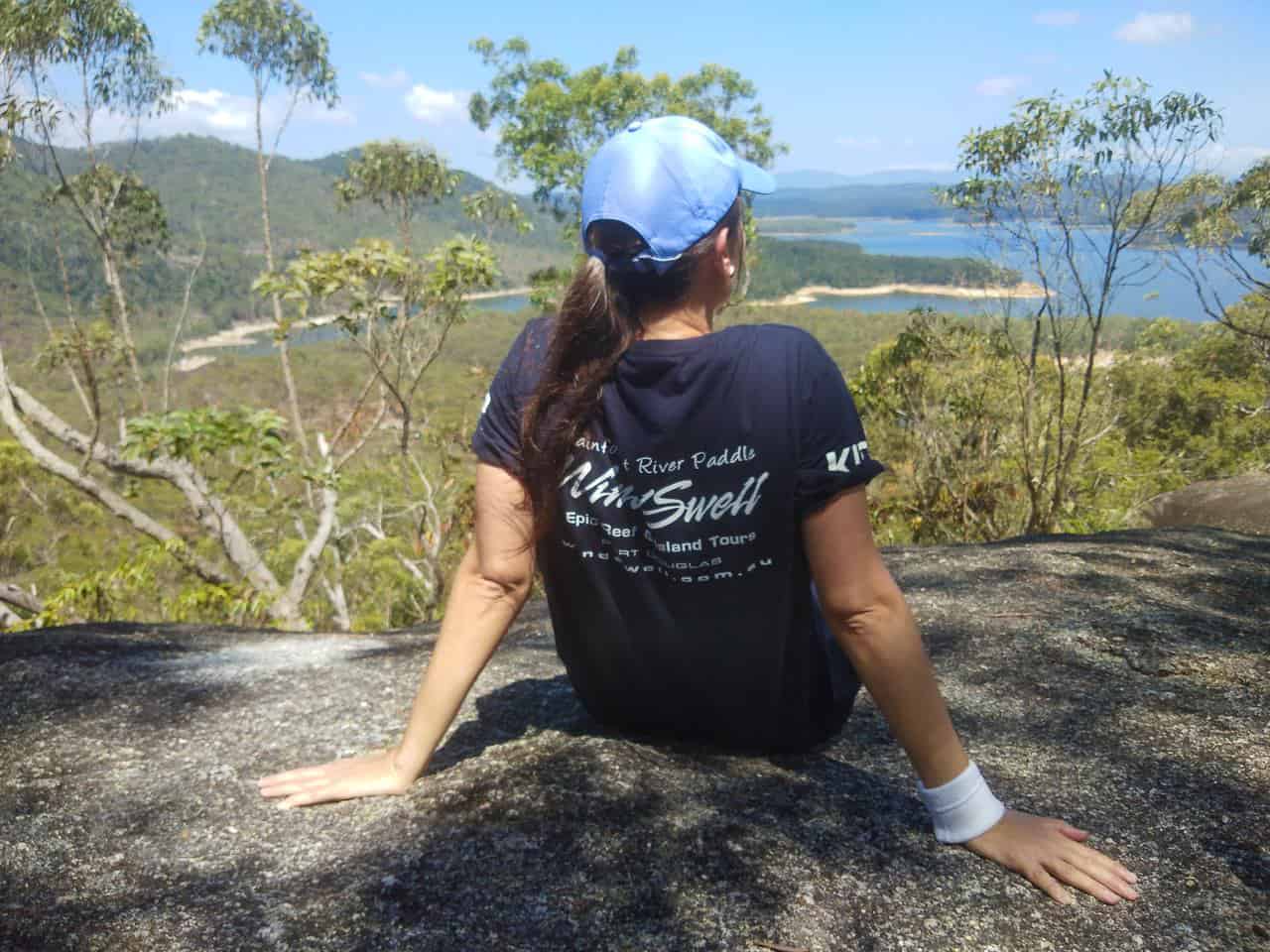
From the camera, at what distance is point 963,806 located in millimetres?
1420

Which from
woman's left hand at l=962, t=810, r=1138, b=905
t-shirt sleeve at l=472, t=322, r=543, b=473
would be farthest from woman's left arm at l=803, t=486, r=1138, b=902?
t-shirt sleeve at l=472, t=322, r=543, b=473

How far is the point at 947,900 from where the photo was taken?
4.42ft

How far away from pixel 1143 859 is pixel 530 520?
118 cm

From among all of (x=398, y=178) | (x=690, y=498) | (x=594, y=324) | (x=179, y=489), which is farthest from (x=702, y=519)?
(x=398, y=178)

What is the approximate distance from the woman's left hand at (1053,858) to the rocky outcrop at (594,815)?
0.09 feet

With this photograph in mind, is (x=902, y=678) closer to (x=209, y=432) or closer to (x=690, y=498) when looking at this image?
(x=690, y=498)

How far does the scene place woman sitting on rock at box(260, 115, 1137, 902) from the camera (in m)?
1.34

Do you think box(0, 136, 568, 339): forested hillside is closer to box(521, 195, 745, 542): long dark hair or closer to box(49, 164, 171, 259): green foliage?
box(49, 164, 171, 259): green foliage

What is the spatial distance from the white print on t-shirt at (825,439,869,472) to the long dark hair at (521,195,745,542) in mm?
358

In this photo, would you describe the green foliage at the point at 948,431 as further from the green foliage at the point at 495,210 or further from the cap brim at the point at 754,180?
the cap brim at the point at 754,180

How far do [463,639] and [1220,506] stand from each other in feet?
21.2

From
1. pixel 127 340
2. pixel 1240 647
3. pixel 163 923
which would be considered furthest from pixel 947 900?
pixel 127 340

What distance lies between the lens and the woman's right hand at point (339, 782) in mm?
A: 1646

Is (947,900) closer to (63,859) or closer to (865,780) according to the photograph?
(865,780)
